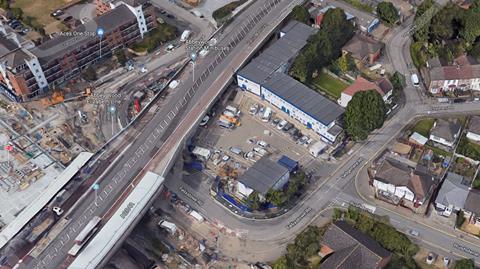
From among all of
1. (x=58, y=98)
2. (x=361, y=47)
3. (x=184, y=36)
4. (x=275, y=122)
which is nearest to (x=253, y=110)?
(x=275, y=122)

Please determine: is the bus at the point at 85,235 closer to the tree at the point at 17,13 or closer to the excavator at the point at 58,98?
the excavator at the point at 58,98

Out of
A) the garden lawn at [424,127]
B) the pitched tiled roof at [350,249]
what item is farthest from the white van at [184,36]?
the pitched tiled roof at [350,249]

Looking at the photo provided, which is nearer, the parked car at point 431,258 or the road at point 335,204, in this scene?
the parked car at point 431,258

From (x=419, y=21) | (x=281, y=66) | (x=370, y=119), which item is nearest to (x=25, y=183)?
(x=281, y=66)

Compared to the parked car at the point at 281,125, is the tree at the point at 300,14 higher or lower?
higher

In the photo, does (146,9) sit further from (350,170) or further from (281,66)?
(350,170)

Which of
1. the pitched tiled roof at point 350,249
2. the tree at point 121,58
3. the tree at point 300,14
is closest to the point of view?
the pitched tiled roof at point 350,249

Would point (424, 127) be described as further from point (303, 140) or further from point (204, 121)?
point (204, 121)
